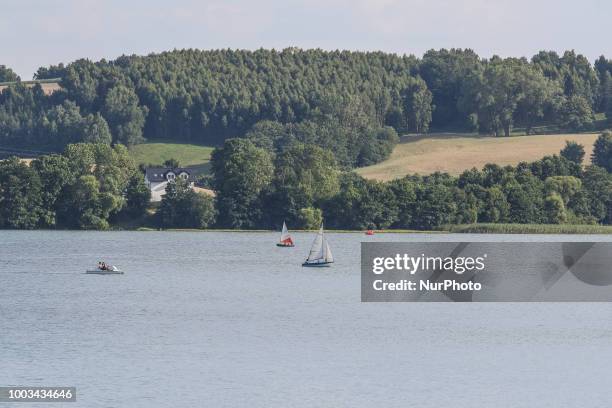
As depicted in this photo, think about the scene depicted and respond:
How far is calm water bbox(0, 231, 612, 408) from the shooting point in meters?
48.9

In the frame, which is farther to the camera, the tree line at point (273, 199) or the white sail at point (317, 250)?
the tree line at point (273, 199)

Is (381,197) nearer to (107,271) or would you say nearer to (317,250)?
(317,250)

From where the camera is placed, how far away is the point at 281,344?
60.8m

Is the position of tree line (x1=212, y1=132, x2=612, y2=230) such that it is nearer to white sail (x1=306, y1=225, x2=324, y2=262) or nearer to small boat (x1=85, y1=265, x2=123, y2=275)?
white sail (x1=306, y1=225, x2=324, y2=262)

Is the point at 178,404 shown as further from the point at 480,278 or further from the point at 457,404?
the point at 480,278

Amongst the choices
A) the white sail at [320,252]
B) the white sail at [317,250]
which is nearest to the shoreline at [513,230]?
the white sail at [317,250]

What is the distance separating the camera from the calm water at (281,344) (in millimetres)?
48875

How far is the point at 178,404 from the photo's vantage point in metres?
45.9

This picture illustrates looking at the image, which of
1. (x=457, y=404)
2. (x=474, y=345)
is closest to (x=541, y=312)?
(x=474, y=345)

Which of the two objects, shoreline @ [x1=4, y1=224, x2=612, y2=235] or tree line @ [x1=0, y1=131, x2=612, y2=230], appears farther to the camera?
tree line @ [x1=0, y1=131, x2=612, y2=230]

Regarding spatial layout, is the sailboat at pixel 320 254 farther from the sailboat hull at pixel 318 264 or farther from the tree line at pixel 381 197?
the tree line at pixel 381 197

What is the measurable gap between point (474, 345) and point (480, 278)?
4445 centimetres

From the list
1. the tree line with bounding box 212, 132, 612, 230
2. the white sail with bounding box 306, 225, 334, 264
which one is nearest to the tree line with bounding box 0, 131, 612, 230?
the tree line with bounding box 212, 132, 612, 230

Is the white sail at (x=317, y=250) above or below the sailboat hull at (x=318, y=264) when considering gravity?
above
